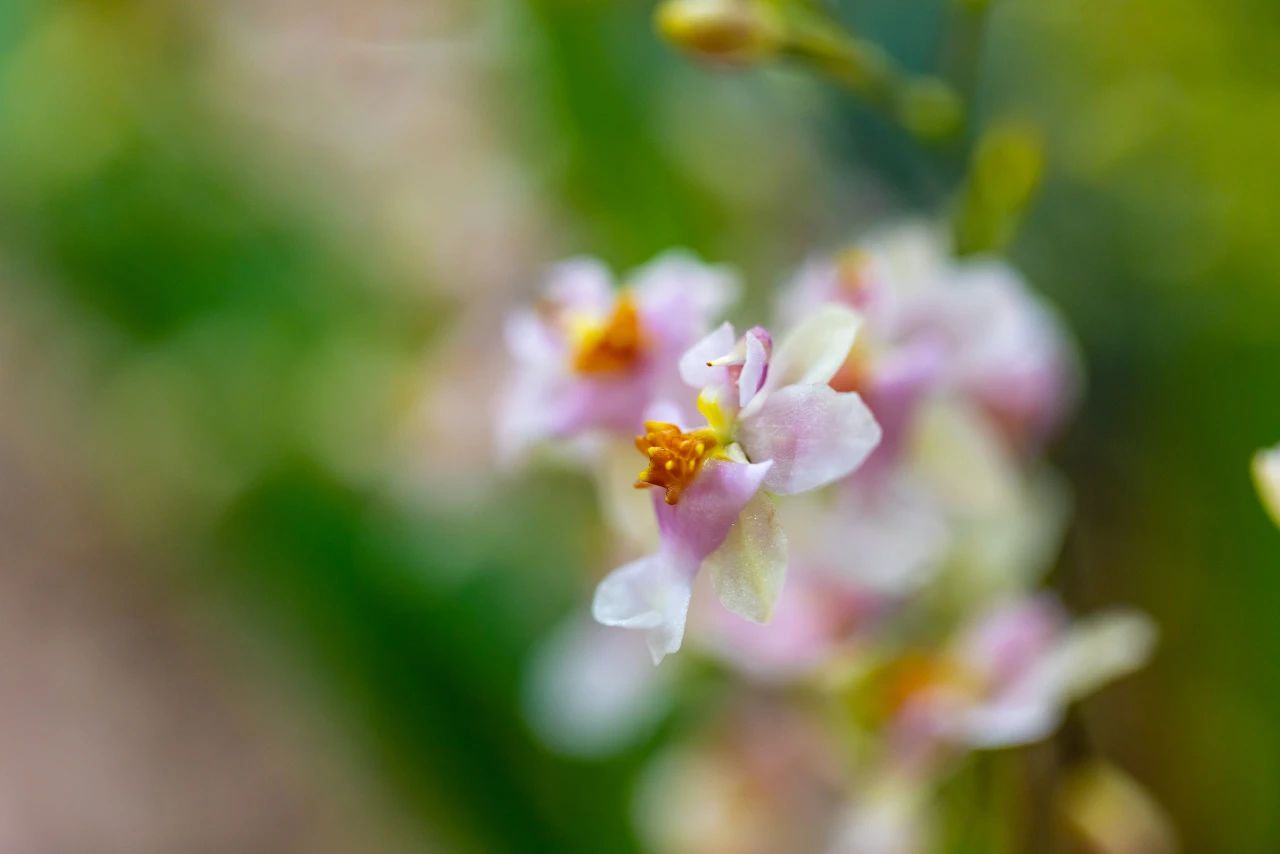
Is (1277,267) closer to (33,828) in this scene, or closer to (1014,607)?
(1014,607)

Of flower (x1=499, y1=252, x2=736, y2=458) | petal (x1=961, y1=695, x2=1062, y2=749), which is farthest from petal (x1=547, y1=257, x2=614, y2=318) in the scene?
petal (x1=961, y1=695, x2=1062, y2=749)

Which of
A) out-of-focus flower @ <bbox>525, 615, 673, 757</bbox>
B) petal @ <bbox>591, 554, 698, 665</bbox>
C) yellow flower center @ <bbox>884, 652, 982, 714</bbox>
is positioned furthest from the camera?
out-of-focus flower @ <bbox>525, 615, 673, 757</bbox>

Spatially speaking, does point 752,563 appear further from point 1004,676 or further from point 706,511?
point 1004,676

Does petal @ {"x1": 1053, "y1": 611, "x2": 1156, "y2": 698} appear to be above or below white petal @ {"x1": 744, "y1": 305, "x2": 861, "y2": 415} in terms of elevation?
below

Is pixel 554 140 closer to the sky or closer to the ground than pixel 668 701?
closer to the sky

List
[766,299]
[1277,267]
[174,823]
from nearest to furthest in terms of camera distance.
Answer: [1277,267], [766,299], [174,823]

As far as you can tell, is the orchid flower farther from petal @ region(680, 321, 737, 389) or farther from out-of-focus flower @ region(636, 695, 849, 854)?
out-of-focus flower @ region(636, 695, 849, 854)

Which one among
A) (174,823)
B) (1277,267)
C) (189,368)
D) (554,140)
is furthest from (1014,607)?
(174,823)
